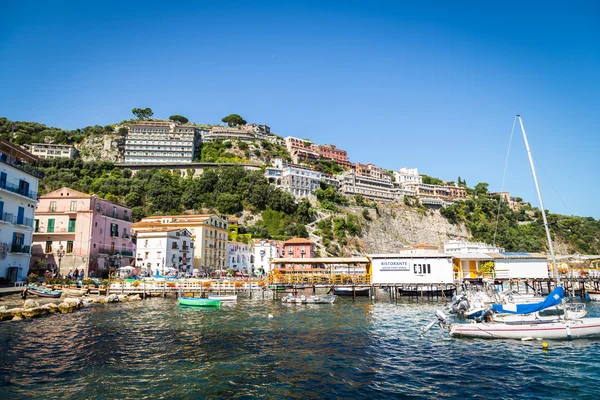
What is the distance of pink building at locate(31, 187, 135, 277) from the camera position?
163ft

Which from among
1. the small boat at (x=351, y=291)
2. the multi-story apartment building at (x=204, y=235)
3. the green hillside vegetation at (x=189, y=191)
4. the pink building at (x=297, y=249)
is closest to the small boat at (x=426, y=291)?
the small boat at (x=351, y=291)

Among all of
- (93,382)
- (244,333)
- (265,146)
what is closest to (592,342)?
(244,333)

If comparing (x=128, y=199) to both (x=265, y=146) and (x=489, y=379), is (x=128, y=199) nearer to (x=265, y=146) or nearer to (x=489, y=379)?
(x=265, y=146)

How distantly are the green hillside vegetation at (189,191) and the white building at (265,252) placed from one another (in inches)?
305

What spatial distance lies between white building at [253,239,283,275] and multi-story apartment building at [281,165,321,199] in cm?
3177

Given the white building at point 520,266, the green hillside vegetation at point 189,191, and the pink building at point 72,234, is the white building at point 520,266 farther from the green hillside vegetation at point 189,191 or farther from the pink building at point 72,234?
the green hillside vegetation at point 189,191

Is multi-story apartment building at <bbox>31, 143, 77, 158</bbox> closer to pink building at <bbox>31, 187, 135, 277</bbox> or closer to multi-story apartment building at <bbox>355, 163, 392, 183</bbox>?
pink building at <bbox>31, 187, 135, 277</bbox>

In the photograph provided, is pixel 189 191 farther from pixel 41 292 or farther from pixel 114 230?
pixel 41 292

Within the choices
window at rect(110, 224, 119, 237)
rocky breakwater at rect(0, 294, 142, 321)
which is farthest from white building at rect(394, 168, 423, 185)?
rocky breakwater at rect(0, 294, 142, 321)

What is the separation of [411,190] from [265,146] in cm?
6165

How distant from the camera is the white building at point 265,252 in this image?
85500 mm

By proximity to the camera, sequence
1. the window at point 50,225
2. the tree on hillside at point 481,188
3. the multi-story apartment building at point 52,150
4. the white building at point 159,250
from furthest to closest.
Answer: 1. the tree on hillside at point 481,188
2. the multi-story apartment building at point 52,150
3. the white building at point 159,250
4. the window at point 50,225

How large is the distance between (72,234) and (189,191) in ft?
169

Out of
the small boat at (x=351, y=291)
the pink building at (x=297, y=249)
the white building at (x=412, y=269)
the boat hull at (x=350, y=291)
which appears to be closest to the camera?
the white building at (x=412, y=269)
